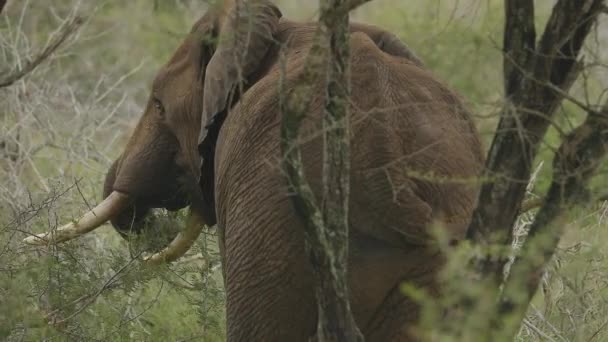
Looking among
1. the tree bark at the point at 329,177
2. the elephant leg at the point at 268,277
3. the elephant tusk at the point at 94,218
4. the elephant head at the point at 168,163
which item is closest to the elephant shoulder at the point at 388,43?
the elephant head at the point at 168,163

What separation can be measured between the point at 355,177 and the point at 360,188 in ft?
0.10

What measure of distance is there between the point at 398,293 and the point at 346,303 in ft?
1.35

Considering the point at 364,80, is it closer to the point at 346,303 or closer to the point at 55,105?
the point at 346,303

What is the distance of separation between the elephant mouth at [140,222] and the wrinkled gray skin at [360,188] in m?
0.72

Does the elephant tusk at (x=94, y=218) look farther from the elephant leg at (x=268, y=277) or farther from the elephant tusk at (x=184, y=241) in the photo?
the elephant leg at (x=268, y=277)

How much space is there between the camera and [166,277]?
5.02m

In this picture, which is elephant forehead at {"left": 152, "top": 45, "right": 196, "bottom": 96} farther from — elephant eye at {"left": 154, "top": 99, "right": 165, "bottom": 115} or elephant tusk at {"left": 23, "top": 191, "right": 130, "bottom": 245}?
elephant tusk at {"left": 23, "top": 191, "right": 130, "bottom": 245}

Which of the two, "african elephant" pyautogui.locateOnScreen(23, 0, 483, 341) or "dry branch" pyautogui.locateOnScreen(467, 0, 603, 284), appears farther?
"african elephant" pyautogui.locateOnScreen(23, 0, 483, 341)

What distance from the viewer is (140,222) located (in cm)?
491

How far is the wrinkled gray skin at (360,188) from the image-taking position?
3.46m

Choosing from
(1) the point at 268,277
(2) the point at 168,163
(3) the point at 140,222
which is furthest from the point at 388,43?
(3) the point at 140,222

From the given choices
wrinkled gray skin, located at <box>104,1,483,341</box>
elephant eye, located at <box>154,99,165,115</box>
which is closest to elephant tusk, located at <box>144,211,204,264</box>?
elephant eye, located at <box>154,99,165,115</box>

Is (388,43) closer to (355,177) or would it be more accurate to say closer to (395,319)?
(355,177)

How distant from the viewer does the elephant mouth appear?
15.7 ft
